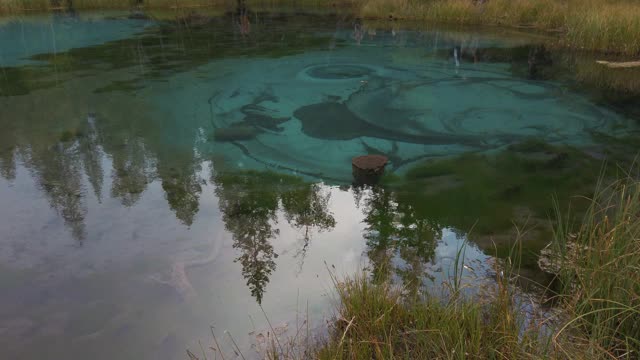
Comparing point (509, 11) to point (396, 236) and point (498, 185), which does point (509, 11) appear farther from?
point (396, 236)

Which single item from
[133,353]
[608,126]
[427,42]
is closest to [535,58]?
[427,42]

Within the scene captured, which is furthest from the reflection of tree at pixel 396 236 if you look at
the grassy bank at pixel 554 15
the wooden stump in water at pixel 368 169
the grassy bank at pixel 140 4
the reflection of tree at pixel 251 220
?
the grassy bank at pixel 140 4

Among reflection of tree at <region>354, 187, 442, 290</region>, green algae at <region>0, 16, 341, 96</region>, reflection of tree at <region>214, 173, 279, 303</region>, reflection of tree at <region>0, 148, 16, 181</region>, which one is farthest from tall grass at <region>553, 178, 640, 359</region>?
green algae at <region>0, 16, 341, 96</region>

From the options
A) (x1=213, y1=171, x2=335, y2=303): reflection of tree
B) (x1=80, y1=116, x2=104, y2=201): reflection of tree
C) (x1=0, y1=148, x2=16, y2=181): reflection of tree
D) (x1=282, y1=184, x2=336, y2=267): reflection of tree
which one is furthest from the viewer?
(x1=0, y1=148, x2=16, y2=181): reflection of tree

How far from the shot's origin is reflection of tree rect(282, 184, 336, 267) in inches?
143

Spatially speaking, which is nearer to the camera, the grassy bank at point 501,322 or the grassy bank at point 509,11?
the grassy bank at point 501,322

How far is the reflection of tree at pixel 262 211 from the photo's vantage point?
10.5 feet

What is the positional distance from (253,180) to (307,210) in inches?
29.4

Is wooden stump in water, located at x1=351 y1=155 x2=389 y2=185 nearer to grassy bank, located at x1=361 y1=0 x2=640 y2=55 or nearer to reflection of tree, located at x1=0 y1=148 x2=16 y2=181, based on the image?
reflection of tree, located at x1=0 y1=148 x2=16 y2=181

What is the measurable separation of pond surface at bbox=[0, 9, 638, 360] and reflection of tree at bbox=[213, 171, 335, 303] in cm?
2

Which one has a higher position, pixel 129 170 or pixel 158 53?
pixel 158 53

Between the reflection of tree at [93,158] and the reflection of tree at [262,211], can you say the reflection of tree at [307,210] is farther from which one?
the reflection of tree at [93,158]

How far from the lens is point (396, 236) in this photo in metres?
3.39

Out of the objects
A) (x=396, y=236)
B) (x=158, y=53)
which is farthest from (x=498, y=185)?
(x=158, y=53)
